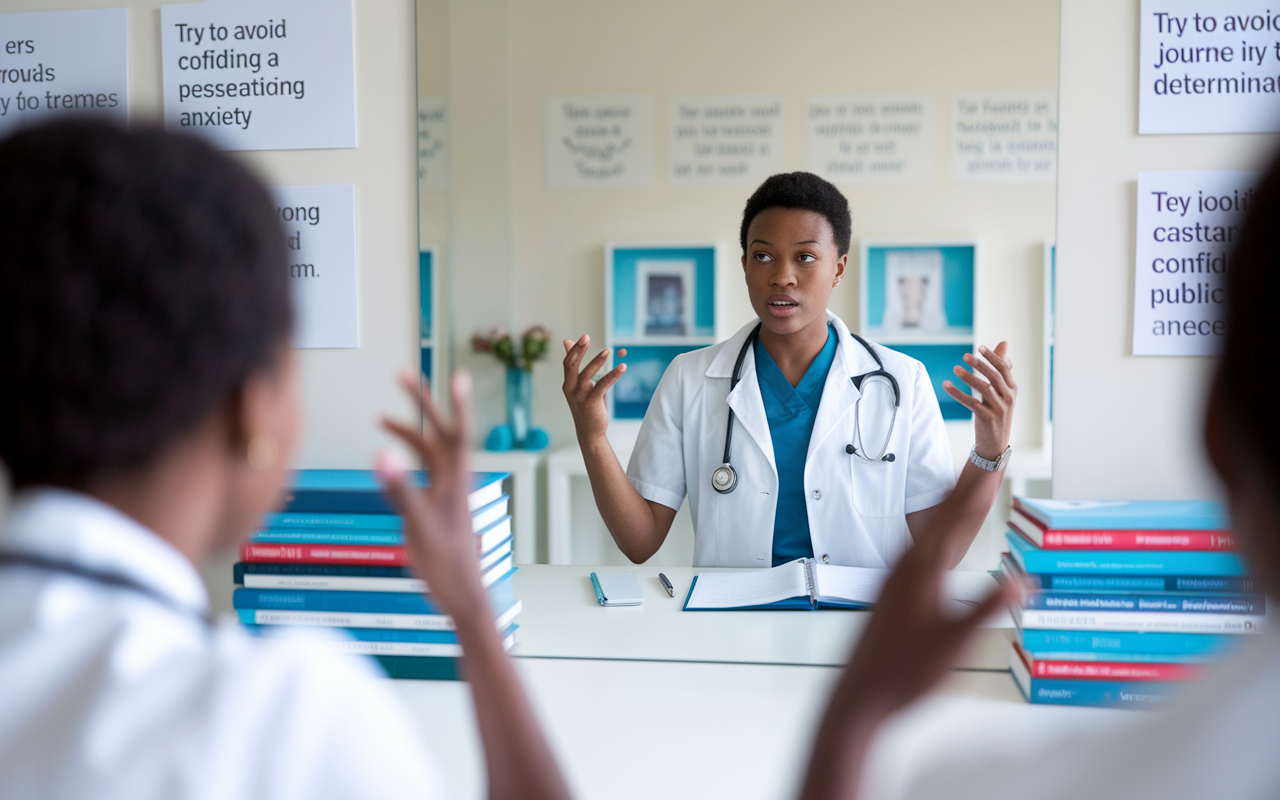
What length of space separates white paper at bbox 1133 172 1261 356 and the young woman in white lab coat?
0.32m

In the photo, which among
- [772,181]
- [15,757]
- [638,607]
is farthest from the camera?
[772,181]

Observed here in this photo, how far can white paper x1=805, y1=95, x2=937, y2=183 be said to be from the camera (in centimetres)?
149

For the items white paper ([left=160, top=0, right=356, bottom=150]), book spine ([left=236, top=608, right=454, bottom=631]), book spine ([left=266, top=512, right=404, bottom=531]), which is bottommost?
book spine ([left=236, top=608, right=454, bottom=631])

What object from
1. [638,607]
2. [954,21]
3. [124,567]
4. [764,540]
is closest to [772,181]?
[954,21]

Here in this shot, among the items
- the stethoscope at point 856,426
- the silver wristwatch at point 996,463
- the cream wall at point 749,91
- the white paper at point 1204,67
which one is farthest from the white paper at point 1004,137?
the silver wristwatch at point 996,463

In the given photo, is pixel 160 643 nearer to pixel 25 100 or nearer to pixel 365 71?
pixel 365 71

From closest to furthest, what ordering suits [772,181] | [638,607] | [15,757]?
[15,757]
[638,607]
[772,181]

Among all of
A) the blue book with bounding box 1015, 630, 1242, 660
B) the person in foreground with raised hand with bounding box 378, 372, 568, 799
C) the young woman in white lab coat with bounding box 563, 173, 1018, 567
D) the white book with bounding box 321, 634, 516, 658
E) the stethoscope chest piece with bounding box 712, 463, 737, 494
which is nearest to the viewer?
the person in foreground with raised hand with bounding box 378, 372, 568, 799

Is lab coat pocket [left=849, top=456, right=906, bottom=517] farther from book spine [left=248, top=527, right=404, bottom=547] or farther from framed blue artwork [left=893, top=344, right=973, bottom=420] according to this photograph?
book spine [left=248, top=527, right=404, bottom=547]

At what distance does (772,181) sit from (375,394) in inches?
33.8

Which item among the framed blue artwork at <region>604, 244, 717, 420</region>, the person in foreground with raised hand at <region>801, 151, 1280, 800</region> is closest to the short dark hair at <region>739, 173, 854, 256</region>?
the framed blue artwork at <region>604, 244, 717, 420</region>

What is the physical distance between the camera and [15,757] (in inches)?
16.2

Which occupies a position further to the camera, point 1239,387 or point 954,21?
point 954,21

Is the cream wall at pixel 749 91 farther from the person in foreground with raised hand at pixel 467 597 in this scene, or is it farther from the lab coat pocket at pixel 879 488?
the person in foreground with raised hand at pixel 467 597
